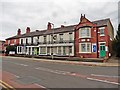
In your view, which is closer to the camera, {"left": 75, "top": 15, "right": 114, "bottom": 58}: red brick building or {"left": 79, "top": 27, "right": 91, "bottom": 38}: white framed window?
{"left": 75, "top": 15, "right": 114, "bottom": 58}: red brick building

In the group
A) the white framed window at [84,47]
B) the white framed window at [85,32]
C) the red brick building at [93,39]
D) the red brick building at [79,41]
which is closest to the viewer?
the red brick building at [93,39]

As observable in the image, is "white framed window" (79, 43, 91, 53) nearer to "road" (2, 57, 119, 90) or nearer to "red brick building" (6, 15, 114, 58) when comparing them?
"red brick building" (6, 15, 114, 58)

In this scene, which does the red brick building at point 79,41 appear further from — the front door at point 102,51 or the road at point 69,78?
the road at point 69,78

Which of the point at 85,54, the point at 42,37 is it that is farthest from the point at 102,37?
the point at 42,37

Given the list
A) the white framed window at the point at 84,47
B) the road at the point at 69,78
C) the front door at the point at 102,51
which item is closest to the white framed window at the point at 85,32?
the white framed window at the point at 84,47

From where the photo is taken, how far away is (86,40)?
31859 mm

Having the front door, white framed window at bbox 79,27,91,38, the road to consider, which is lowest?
the road

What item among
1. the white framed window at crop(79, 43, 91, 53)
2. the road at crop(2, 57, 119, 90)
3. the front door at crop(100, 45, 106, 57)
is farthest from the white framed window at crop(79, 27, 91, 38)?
the road at crop(2, 57, 119, 90)

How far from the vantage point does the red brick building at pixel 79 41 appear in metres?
30.9

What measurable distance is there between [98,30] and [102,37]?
1758mm

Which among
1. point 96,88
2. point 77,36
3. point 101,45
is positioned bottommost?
point 96,88

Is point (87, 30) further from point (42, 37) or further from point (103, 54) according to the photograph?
point (42, 37)

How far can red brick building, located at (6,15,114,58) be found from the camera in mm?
30922

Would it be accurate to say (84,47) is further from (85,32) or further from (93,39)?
(85,32)
